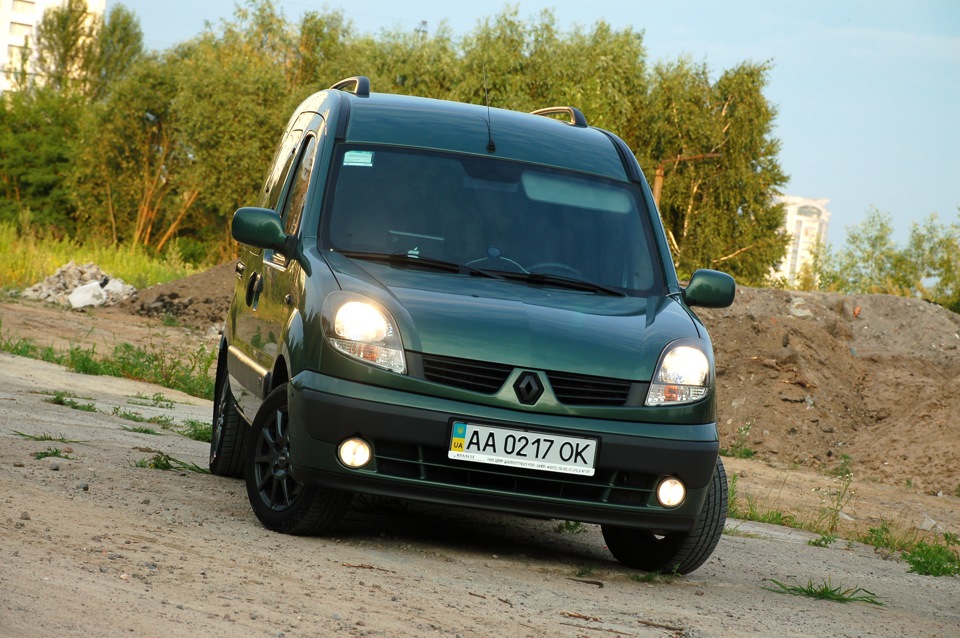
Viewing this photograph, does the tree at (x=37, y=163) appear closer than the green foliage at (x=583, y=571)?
No

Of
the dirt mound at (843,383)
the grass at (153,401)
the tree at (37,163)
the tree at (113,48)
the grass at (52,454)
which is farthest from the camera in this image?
the tree at (113,48)

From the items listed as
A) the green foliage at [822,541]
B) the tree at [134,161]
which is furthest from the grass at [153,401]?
the tree at [134,161]

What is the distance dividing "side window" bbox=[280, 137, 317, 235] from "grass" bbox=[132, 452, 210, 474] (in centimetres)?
173

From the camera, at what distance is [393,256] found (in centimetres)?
567

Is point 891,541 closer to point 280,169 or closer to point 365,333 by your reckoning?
point 280,169

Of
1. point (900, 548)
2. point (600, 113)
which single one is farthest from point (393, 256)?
point (600, 113)

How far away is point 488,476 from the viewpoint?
5.05 meters

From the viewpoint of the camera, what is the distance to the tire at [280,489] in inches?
207

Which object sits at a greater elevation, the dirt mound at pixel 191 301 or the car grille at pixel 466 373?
the car grille at pixel 466 373

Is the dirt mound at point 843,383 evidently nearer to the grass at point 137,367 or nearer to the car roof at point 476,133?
the grass at point 137,367

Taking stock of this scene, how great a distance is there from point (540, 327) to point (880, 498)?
10.4 m

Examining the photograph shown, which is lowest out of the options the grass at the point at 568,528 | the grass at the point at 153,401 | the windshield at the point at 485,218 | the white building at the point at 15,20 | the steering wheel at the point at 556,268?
the grass at the point at 153,401

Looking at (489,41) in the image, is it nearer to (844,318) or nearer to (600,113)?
(600,113)

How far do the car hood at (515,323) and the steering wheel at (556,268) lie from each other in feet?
0.58
